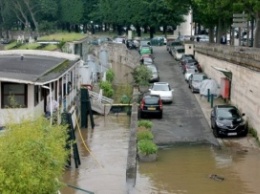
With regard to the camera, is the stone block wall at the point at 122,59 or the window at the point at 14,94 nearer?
the window at the point at 14,94

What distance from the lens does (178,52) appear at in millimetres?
68062

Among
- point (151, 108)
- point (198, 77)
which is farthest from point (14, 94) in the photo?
point (198, 77)

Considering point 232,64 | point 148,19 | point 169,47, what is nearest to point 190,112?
point 232,64

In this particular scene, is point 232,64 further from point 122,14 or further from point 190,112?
point 122,14

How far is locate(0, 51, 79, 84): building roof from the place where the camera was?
21.3 metres

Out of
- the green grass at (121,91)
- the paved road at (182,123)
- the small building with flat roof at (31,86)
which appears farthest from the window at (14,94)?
the green grass at (121,91)

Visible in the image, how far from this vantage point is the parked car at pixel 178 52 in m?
67.4

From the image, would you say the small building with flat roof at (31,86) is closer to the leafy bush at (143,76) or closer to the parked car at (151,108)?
the parked car at (151,108)

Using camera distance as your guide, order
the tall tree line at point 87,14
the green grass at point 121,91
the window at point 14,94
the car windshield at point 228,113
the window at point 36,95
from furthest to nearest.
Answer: the tall tree line at point 87,14, the green grass at point 121,91, the car windshield at point 228,113, the window at point 36,95, the window at point 14,94

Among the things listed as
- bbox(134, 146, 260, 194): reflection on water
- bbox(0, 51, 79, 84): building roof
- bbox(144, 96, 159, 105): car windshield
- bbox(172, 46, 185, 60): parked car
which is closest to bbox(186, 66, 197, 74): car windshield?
bbox(172, 46, 185, 60): parked car

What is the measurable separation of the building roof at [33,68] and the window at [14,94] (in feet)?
1.22

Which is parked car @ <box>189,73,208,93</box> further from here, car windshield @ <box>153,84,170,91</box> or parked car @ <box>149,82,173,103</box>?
parked car @ <box>149,82,173,103</box>

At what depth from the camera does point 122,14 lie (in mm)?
92062

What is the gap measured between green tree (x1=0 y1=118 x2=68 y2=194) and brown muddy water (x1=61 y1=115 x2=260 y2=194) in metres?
7.60
